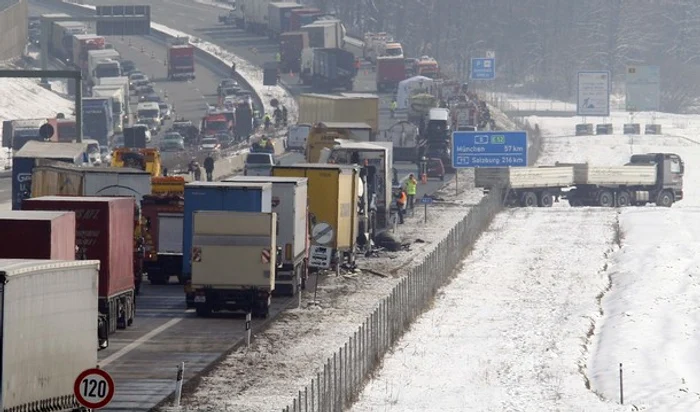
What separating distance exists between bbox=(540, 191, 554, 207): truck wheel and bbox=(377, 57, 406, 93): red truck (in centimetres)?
5191

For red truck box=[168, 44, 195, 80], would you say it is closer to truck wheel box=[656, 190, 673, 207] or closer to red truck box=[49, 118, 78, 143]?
red truck box=[49, 118, 78, 143]

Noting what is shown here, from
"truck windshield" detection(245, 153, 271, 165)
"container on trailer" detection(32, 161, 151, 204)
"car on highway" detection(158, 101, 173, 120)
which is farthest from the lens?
"car on highway" detection(158, 101, 173, 120)

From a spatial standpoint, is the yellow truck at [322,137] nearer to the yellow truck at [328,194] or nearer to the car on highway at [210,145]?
the yellow truck at [328,194]

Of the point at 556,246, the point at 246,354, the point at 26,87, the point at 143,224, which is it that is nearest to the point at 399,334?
the point at 246,354

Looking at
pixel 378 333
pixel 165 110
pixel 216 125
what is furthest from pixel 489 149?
pixel 165 110

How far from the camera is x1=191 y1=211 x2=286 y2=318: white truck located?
38375 mm

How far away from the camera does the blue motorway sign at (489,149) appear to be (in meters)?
74.6

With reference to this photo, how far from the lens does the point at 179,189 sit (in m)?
48.8

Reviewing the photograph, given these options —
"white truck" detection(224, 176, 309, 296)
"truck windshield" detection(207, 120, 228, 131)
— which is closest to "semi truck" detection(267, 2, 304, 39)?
"truck windshield" detection(207, 120, 228, 131)

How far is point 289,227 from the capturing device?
140 feet

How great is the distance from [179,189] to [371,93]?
3277 inches

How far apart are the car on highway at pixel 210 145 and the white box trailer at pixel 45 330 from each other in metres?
70.5

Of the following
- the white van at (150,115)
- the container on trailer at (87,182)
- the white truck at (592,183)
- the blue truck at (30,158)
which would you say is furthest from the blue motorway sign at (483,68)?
the container on trailer at (87,182)

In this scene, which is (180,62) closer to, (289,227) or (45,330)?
(289,227)
